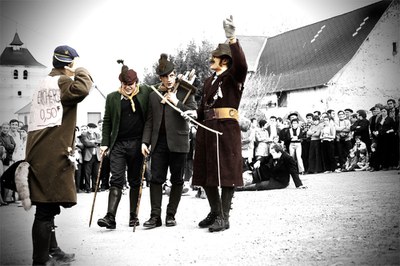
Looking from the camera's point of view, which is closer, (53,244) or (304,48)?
(53,244)

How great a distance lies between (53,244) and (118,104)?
2270 mm

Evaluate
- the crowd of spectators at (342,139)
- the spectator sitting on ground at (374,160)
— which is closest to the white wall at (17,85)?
the crowd of spectators at (342,139)

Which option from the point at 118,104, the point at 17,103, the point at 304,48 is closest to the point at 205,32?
the point at 304,48

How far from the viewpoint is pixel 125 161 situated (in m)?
6.74

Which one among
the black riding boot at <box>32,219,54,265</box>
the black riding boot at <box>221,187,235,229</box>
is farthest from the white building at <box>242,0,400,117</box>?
the black riding boot at <box>32,219,54,265</box>

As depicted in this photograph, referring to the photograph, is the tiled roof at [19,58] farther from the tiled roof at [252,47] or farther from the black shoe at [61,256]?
the tiled roof at [252,47]

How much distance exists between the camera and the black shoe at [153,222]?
6.53 meters

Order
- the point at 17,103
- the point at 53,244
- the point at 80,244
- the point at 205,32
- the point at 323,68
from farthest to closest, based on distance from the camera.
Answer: the point at 205,32, the point at 323,68, the point at 17,103, the point at 80,244, the point at 53,244

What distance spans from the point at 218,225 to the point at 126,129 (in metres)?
1.74

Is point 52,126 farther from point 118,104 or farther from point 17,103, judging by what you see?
point 17,103

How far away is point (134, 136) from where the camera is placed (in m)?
6.80

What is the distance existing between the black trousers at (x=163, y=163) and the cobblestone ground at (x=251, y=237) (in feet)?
2.01

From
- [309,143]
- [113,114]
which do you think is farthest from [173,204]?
[309,143]

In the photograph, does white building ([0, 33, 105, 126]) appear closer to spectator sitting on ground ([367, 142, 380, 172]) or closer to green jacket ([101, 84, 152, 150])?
green jacket ([101, 84, 152, 150])
